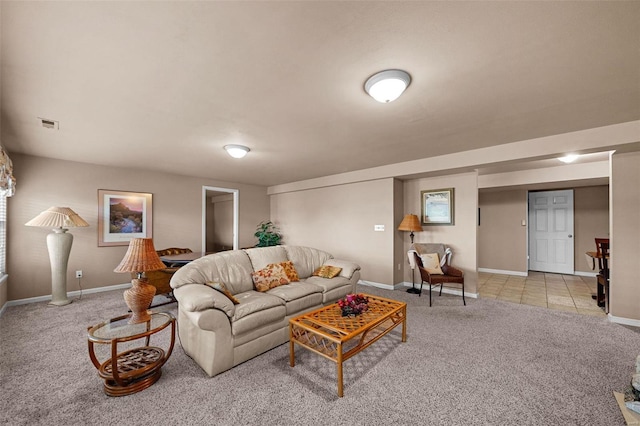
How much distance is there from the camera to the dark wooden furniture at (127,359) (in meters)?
1.91

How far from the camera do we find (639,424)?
1627 mm

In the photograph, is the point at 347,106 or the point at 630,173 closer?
the point at 347,106

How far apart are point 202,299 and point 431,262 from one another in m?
3.74

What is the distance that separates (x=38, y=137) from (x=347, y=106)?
3913 millimetres

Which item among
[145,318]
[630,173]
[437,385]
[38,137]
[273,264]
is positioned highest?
[38,137]

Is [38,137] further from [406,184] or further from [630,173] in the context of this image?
[630,173]

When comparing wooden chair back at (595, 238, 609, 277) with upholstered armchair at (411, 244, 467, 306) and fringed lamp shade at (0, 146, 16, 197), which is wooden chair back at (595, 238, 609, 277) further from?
fringed lamp shade at (0, 146, 16, 197)

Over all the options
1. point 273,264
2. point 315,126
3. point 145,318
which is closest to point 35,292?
point 145,318

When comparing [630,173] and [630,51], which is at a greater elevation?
[630,51]


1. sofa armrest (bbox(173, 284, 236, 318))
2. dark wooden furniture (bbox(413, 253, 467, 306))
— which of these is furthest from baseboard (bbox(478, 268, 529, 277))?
sofa armrest (bbox(173, 284, 236, 318))

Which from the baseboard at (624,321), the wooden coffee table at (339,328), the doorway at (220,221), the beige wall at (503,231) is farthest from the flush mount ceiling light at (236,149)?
the beige wall at (503,231)

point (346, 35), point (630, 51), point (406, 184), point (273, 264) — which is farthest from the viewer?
point (406, 184)

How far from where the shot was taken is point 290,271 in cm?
357

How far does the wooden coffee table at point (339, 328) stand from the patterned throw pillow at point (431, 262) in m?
1.88
